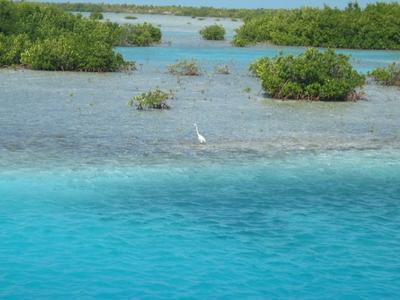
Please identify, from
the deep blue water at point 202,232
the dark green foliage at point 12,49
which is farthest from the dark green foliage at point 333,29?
the deep blue water at point 202,232

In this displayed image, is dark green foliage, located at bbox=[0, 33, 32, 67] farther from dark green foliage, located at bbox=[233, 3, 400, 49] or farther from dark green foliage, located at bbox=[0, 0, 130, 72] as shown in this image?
dark green foliage, located at bbox=[233, 3, 400, 49]

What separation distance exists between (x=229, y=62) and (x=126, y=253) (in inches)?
1140

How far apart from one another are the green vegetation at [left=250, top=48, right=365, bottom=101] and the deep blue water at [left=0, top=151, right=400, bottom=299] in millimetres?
9597

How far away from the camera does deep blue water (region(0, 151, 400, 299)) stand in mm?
8398

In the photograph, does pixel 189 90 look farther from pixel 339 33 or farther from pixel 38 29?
pixel 339 33

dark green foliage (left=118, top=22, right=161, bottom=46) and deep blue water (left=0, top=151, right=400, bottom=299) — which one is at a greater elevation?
Result: dark green foliage (left=118, top=22, right=161, bottom=46)

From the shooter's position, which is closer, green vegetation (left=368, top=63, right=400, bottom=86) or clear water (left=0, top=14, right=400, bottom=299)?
clear water (left=0, top=14, right=400, bottom=299)

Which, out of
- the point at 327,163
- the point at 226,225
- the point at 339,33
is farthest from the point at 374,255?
the point at 339,33

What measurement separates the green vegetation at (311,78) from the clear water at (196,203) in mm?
2482

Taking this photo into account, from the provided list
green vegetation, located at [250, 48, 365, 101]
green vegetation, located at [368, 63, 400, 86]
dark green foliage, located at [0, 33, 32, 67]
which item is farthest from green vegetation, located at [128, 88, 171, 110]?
dark green foliage, located at [0, 33, 32, 67]

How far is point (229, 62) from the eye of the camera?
37562 mm

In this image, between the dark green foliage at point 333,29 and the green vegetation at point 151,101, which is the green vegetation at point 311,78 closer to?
the green vegetation at point 151,101

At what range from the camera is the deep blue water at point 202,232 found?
8.40 metres

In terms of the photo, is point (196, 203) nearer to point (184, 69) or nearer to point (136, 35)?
point (184, 69)
